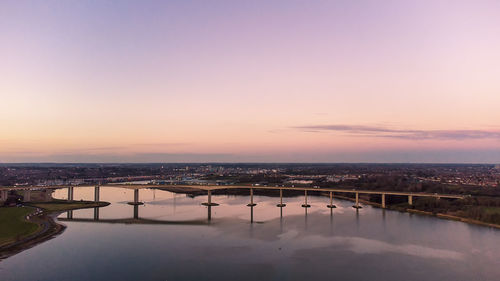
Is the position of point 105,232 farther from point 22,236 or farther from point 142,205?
point 142,205

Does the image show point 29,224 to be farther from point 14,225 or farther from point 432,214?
point 432,214

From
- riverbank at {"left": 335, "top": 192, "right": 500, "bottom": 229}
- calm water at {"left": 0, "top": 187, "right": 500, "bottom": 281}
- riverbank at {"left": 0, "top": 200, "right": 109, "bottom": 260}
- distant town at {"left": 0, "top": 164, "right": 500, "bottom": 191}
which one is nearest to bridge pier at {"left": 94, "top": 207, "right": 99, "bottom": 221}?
calm water at {"left": 0, "top": 187, "right": 500, "bottom": 281}

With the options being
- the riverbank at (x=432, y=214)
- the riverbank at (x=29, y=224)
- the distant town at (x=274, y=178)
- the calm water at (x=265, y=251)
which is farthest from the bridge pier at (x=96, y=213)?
the riverbank at (x=432, y=214)

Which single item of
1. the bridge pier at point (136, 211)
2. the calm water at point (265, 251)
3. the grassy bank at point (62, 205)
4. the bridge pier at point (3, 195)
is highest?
the bridge pier at point (3, 195)

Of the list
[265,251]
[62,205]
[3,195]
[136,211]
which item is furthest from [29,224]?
[265,251]

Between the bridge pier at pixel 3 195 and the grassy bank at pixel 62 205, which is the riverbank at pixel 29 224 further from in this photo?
the bridge pier at pixel 3 195

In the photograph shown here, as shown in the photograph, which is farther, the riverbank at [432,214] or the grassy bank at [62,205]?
the grassy bank at [62,205]

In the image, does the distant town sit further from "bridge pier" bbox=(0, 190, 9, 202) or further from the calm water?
the calm water
